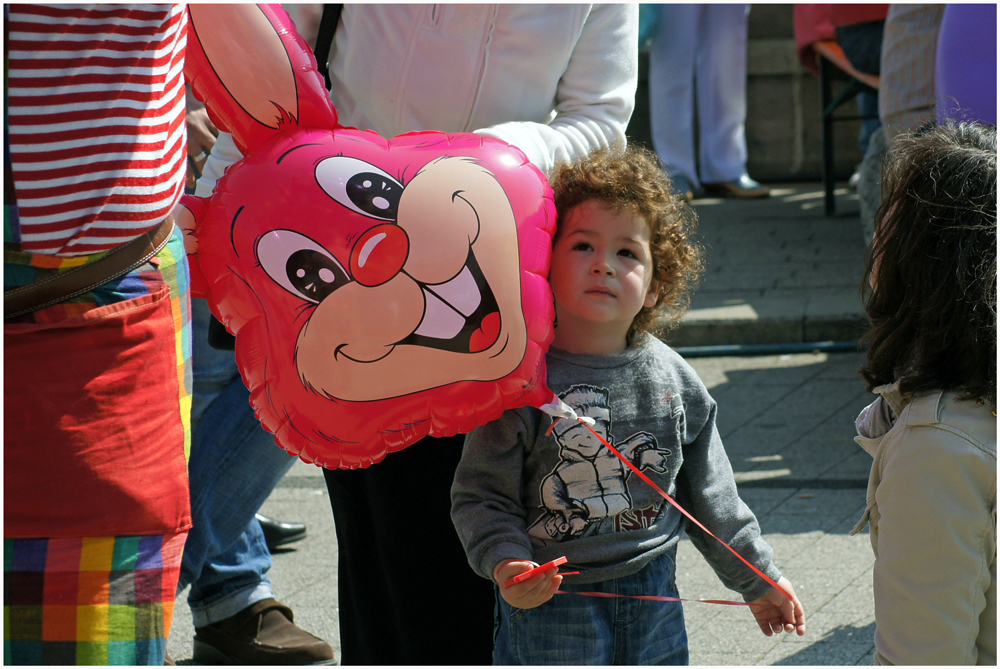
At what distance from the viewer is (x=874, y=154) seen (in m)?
4.77

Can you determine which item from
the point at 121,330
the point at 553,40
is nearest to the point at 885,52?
the point at 553,40

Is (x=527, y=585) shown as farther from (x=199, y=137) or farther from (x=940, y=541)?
(x=199, y=137)

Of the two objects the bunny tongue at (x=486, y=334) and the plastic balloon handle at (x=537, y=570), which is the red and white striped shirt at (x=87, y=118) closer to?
the bunny tongue at (x=486, y=334)

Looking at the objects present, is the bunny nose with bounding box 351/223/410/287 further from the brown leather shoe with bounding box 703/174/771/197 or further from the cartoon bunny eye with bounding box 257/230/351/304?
the brown leather shoe with bounding box 703/174/771/197

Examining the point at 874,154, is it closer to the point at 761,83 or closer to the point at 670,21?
the point at 670,21

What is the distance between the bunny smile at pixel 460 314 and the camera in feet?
5.60

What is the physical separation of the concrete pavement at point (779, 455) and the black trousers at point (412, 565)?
2.82 ft

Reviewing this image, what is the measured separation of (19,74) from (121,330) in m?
0.38

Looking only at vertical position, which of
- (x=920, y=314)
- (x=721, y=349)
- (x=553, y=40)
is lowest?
(x=721, y=349)

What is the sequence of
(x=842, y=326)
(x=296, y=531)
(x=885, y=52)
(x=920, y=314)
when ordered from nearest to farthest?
(x=920, y=314) → (x=296, y=531) → (x=885, y=52) → (x=842, y=326)

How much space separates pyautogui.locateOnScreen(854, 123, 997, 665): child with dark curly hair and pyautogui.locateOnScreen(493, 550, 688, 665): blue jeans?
40 centimetres

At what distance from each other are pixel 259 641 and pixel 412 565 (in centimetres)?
94

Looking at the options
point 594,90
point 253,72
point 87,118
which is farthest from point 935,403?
point 87,118

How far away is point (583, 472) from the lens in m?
1.89
